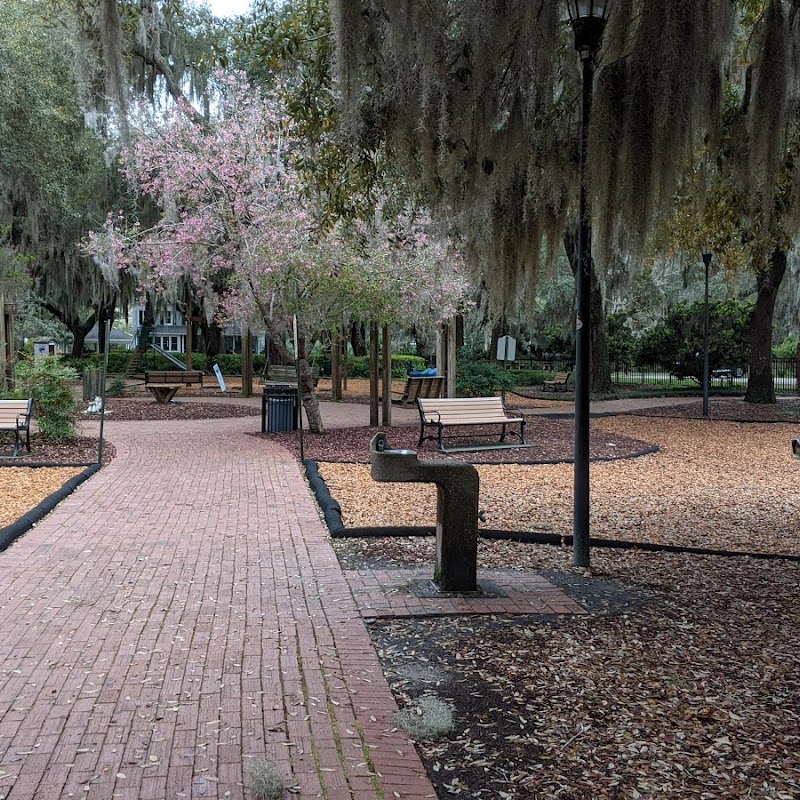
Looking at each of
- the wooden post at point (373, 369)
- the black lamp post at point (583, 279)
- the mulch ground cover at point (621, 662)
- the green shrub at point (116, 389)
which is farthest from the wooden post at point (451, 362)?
the green shrub at point (116, 389)

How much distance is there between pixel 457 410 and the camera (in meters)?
12.0

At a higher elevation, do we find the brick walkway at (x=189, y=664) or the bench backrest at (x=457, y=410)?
the bench backrest at (x=457, y=410)

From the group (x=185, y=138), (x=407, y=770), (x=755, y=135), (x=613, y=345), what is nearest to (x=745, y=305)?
(x=613, y=345)

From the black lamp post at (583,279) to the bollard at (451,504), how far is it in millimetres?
827

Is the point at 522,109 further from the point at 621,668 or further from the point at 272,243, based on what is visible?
the point at 272,243

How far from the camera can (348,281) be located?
1238 centimetres

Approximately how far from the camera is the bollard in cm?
472

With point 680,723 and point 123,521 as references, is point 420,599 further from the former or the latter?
point 123,521

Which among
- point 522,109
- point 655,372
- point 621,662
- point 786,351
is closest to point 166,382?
point 522,109

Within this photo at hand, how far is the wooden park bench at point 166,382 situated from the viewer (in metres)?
19.9

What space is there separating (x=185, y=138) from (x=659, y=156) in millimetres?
11376

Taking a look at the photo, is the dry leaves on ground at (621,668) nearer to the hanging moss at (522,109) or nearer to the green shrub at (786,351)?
the hanging moss at (522,109)

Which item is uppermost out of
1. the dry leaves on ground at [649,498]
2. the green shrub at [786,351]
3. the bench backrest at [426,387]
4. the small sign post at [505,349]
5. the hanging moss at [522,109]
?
the hanging moss at [522,109]

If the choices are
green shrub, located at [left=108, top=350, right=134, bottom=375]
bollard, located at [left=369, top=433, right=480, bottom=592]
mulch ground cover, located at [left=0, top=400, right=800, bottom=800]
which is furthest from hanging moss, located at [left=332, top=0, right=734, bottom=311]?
green shrub, located at [left=108, top=350, right=134, bottom=375]
